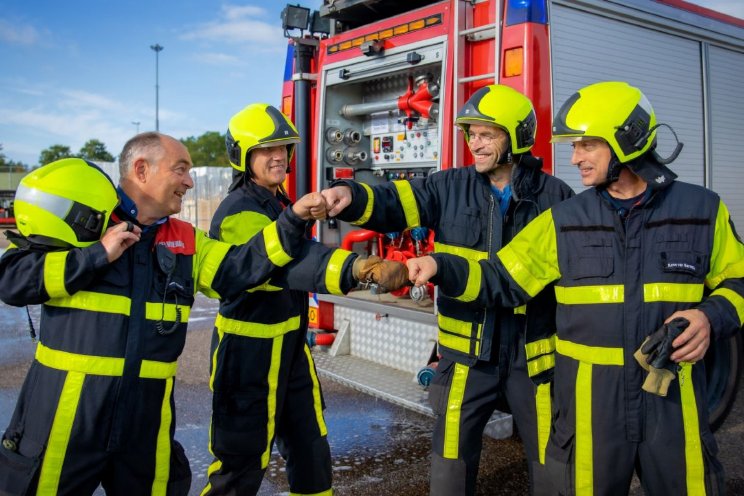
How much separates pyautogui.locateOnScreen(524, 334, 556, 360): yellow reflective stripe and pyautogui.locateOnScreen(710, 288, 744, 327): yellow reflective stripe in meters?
0.70

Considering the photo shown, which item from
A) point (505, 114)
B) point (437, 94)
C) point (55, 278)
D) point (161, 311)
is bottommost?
point (161, 311)

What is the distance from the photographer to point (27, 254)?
207 cm

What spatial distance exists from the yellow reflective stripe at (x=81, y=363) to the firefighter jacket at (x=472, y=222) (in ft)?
3.80

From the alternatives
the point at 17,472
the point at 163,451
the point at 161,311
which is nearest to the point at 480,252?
the point at 161,311

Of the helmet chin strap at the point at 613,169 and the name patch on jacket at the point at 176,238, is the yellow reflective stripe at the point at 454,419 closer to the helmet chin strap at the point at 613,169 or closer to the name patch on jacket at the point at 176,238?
the helmet chin strap at the point at 613,169

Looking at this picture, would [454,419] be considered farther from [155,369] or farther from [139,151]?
[139,151]

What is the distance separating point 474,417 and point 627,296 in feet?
2.82

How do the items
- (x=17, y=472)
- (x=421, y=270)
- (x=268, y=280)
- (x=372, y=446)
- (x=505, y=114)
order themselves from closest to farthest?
(x=17, y=472), (x=421, y=270), (x=268, y=280), (x=505, y=114), (x=372, y=446)

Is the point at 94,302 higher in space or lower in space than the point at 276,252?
lower

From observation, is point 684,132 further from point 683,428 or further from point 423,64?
point 683,428

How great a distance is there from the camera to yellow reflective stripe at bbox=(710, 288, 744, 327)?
2.23 m

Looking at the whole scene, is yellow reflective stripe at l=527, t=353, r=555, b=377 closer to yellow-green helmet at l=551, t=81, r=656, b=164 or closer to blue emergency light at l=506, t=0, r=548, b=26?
yellow-green helmet at l=551, t=81, r=656, b=164

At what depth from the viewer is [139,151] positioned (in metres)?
2.26

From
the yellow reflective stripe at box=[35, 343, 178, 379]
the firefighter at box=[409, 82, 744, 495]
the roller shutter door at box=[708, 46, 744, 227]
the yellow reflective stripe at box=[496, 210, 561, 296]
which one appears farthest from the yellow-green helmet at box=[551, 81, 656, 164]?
the roller shutter door at box=[708, 46, 744, 227]
